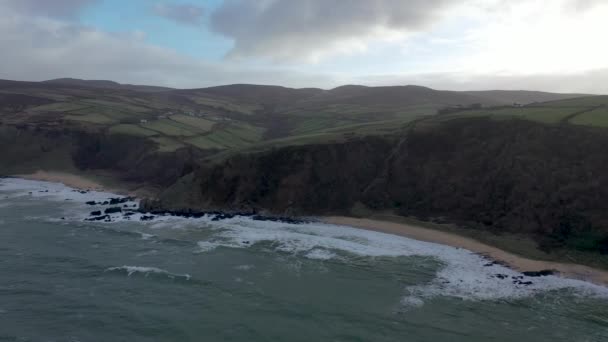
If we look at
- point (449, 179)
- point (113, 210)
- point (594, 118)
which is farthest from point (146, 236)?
point (594, 118)

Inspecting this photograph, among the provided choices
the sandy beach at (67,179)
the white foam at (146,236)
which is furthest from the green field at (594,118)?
the sandy beach at (67,179)

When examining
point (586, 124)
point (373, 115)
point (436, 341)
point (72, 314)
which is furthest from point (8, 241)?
point (373, 115)

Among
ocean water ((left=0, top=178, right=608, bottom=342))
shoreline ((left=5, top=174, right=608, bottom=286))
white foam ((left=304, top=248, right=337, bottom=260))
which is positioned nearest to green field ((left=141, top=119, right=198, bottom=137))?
ocean water ((left=0, top=178, right=608, bottom=342))

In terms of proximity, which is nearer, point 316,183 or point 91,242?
point 91,242

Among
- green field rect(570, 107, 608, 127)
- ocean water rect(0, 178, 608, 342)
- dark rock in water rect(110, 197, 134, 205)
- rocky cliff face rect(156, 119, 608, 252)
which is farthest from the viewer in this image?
dark rock in water rect(110, 197, 134, 205)

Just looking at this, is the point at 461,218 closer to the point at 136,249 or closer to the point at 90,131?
the point at 136,249

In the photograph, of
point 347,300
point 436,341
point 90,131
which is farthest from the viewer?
point 90,131

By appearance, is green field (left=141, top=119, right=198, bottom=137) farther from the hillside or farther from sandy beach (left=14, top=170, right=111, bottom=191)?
sandy beach (left=14, top=170, right=111, bottom=191)

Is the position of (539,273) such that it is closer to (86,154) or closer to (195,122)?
(86,154)
